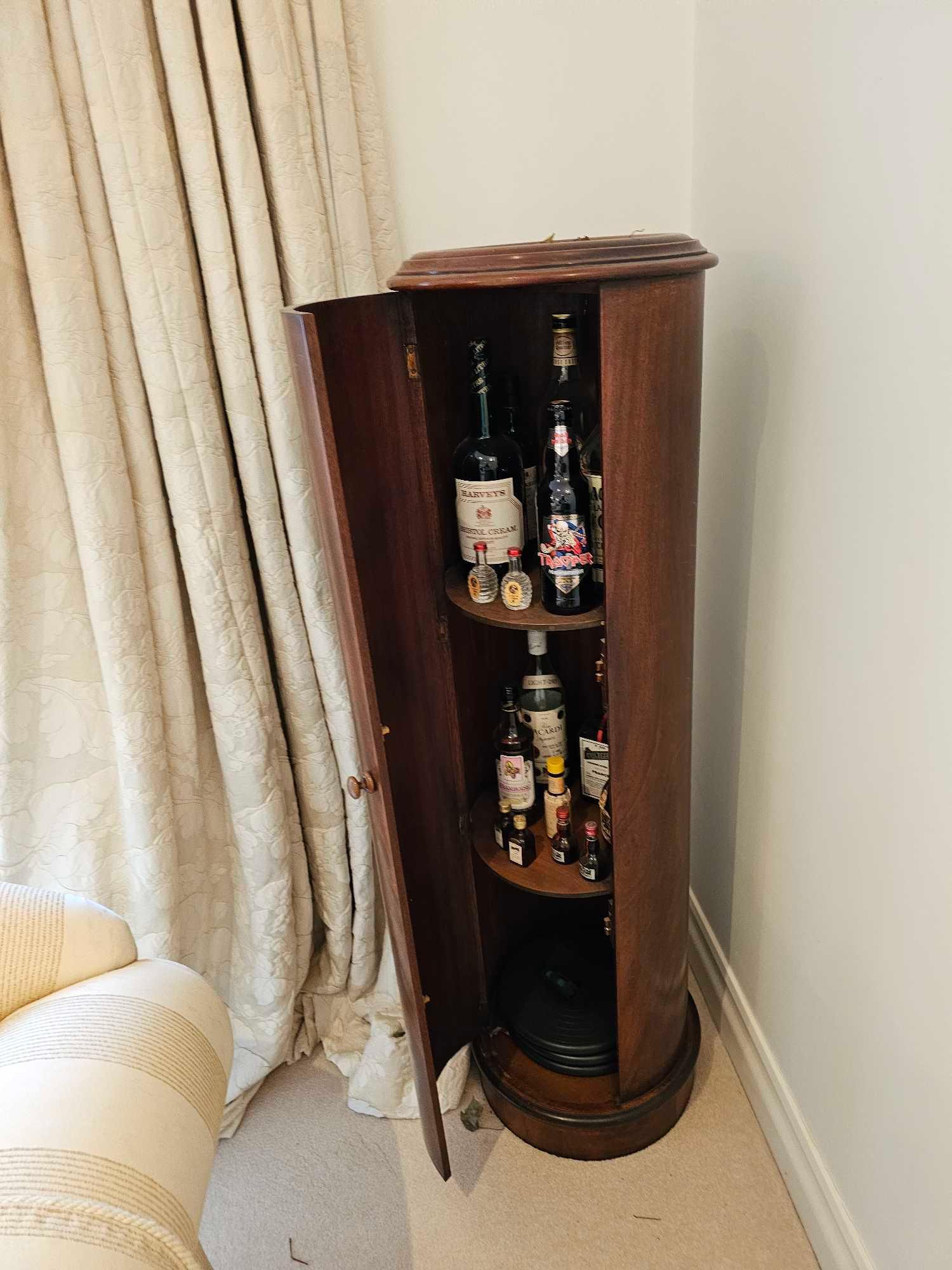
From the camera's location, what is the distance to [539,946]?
1.66 metres

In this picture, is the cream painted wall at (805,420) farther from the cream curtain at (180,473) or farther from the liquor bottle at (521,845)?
the liquor bottle at (521,845)

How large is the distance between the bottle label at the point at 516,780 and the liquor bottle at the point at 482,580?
0.30m

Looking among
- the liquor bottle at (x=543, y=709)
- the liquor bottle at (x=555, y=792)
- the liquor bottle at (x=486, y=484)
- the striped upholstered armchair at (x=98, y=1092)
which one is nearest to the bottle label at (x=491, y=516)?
the liquor bottle at (x=486, y=484)

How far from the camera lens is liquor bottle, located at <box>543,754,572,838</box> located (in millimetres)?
1310

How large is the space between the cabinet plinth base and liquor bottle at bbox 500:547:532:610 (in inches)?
33.5

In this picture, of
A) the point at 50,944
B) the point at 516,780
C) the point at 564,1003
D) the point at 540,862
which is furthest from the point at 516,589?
the point at 564,1003

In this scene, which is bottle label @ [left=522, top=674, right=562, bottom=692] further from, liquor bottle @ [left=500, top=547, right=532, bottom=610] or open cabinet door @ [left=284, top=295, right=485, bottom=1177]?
liquor bottle @ [left=500, top=547, right=532, bottom=610]

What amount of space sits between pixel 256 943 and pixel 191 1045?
71 cm

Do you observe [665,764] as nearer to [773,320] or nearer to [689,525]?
[689,525]

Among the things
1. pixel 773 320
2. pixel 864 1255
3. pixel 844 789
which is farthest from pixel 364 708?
pixel 864 1255

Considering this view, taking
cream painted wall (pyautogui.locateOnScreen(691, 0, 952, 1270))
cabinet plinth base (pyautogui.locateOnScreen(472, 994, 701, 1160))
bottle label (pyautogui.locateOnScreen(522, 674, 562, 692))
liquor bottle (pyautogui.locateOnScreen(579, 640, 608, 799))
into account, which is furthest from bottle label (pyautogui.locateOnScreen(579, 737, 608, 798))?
cabinet plinth base (pyautogui.locateOnScreen(472, 994, 701, 1160))

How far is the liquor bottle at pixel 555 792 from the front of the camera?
1.31 meters

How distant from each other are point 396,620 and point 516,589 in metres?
0.17

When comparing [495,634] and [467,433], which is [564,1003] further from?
[467,433]
